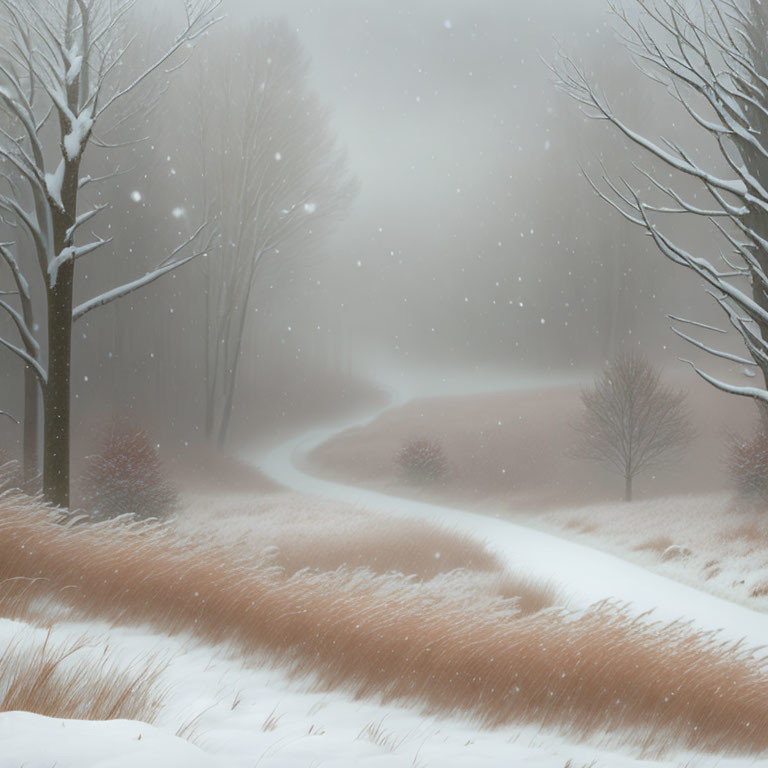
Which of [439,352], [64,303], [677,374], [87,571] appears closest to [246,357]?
[439,352]

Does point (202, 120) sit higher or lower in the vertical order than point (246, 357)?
higher

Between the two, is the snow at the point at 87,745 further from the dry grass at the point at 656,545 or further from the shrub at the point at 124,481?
the dry grass at the point at 656,545

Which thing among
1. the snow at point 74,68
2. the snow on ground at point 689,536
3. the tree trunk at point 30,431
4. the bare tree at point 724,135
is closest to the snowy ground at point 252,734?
the bare tree at point 724,135

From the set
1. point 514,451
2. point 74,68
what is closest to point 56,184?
point 74,68

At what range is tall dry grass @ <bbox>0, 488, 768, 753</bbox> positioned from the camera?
3.10 metres

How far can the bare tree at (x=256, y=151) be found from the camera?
17000 millimetres

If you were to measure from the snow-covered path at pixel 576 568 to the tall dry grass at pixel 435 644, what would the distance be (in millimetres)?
384

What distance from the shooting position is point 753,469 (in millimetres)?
12336

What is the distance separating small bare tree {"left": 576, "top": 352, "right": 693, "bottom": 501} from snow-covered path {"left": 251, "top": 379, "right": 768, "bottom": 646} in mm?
3210

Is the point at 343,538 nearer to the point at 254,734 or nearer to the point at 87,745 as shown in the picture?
the point at 254,734

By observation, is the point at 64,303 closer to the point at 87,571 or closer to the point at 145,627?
the point at 87,571

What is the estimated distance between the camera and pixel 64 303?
6.31 metres

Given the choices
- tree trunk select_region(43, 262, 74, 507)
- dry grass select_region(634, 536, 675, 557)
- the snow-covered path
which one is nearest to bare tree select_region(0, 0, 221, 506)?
tree trunk select_region(43, 262, 74, 507)

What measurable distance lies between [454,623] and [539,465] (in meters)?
16.2
